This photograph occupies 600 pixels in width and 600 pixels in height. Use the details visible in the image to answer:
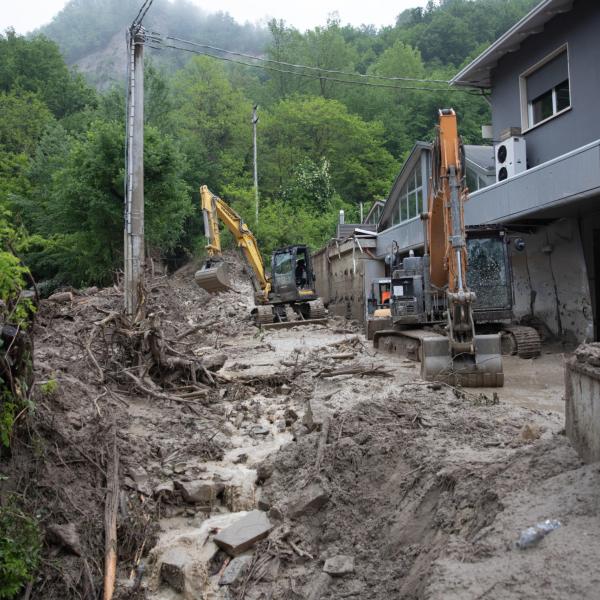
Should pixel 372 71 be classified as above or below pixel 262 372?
above

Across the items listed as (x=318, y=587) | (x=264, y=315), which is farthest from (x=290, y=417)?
(x=264, y=315)

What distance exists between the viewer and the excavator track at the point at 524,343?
41.1 ft

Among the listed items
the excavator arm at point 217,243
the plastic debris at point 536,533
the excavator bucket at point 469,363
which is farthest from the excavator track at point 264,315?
the plastic debris at point 536,533

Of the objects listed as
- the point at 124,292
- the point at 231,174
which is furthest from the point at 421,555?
the point at 231,174

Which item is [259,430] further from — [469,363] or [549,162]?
[549,162]

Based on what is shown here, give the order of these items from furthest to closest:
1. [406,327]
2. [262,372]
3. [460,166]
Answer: [406,327], [262,372], [460,166]

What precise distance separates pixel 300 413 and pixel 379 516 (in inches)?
143

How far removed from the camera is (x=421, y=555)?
3963 mm

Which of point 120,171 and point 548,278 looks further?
point 120,171

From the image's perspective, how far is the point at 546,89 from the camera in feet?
49.4

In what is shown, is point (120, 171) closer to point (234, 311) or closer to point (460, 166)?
point (234, 311)

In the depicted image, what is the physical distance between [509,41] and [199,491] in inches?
566

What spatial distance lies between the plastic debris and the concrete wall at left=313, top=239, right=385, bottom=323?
63.2ft

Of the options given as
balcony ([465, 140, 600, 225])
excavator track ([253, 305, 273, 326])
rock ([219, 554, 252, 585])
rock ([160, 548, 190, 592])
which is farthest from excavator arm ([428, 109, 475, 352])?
excavator track ([253, 305, 273, 326])
